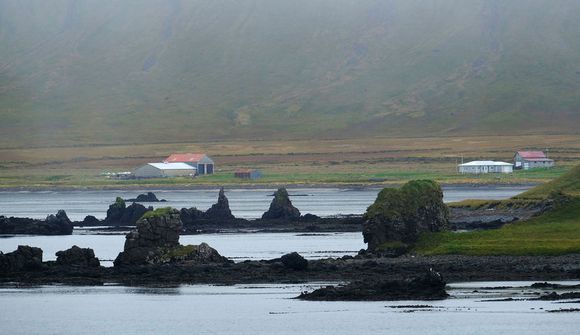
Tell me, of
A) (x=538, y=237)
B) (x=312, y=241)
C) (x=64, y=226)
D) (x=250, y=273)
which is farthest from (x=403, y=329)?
(x=64, y=226)

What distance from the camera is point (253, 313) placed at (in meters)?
53.2

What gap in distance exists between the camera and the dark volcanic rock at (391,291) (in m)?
55.2

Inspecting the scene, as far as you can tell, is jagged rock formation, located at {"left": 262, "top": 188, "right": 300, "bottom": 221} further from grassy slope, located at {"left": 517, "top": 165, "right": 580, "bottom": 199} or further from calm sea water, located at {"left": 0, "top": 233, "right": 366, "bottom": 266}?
grassy slope, located at {"left": 517, "top": 165, "right": 580, "bottom": 199}

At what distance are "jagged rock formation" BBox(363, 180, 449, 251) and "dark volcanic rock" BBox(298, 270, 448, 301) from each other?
13677mm

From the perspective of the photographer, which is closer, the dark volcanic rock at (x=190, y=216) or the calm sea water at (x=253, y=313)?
the calm sea water at (x=253, y=313)

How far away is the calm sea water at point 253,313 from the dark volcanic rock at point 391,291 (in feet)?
2.48

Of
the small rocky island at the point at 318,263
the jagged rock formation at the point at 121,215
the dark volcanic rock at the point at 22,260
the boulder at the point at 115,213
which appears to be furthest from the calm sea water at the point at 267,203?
the dark volcanic rock at the point at 22,260

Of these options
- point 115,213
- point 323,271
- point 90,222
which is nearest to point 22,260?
point 323,271

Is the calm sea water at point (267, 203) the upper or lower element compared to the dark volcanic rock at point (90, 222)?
upper

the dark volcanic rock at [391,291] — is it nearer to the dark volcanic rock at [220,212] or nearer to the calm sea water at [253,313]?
the calm sea water at [253,313]

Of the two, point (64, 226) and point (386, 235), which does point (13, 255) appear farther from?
point (64, 226)

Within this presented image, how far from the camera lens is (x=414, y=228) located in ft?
235

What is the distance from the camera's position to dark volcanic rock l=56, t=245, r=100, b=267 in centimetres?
6881

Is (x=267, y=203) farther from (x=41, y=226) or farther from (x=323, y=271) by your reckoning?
(x=323, y=271)
